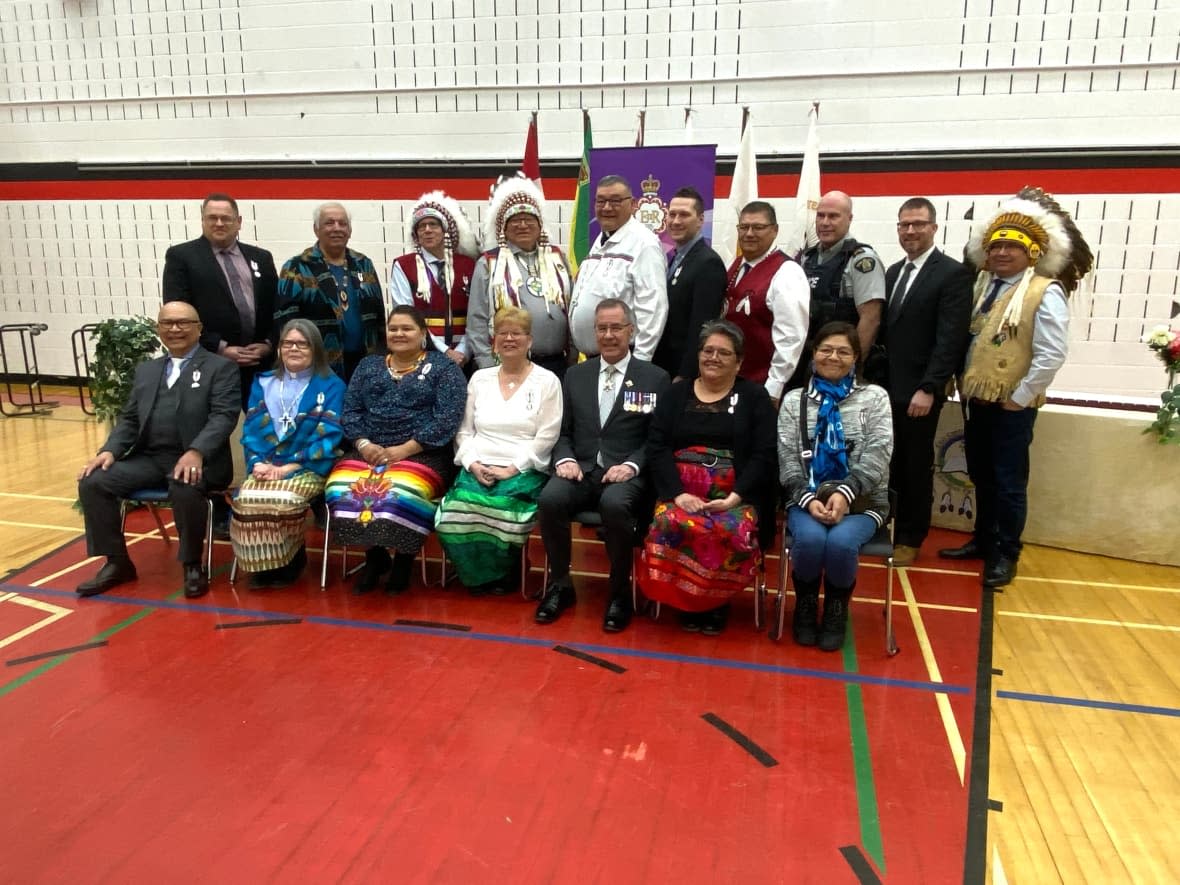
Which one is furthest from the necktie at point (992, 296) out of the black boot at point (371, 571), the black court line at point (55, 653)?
the black court line at point (55, 653)

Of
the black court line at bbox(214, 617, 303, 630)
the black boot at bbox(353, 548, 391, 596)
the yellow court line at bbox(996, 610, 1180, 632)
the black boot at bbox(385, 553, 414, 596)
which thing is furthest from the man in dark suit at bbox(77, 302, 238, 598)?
the yellow court line at bbox(996, 610, 1180, 632)

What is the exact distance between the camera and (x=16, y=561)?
4070 millimetres

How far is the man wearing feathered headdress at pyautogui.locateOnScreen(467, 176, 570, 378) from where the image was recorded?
154 inches

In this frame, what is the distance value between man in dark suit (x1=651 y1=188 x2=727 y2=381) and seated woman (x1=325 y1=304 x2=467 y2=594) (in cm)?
100

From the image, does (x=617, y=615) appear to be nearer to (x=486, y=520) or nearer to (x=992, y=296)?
(x=486, y=520)

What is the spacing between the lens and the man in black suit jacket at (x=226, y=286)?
410 cm

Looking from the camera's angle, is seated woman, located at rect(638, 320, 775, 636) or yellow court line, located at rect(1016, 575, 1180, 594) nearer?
seated woman, located at rect(638, 320, 775, 636)

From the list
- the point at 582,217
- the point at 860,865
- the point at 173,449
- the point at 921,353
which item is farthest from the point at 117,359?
the point at 860,865

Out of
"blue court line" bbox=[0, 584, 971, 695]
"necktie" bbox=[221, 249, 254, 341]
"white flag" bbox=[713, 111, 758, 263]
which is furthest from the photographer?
"white flag" bbox=[713, 111, 758, 263]

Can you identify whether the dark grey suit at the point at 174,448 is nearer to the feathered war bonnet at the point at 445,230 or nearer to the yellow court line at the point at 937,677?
the feathered war bonnet at the point at 445,230

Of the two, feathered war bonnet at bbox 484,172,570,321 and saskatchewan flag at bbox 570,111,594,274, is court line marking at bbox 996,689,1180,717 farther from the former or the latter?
saskatchewan flag at bbox 570,111,594,274

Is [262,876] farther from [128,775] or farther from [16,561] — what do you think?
[16,561]

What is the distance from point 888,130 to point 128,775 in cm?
577

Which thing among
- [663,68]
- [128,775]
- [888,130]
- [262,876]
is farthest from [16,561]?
[888,130]
